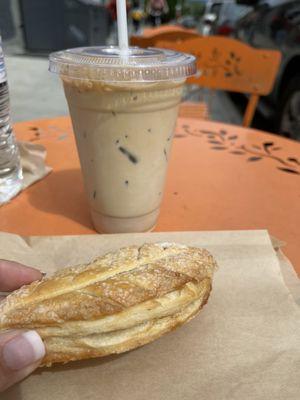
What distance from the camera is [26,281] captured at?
68 cm

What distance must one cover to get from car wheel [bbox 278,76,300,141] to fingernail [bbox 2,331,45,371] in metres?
2.85

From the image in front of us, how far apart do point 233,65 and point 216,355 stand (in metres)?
1.81

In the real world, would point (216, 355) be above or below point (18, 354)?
below

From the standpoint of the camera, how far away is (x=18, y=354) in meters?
0.50

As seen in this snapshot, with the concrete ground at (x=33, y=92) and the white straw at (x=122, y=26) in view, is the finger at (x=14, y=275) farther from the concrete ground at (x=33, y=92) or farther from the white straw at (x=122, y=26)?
the concrete ground at (x=33, y=92)

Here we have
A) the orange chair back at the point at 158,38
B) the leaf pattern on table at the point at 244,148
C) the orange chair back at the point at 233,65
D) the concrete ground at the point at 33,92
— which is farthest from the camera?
the concrete ground at the point at 33,92

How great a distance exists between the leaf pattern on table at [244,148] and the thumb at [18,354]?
978 mm

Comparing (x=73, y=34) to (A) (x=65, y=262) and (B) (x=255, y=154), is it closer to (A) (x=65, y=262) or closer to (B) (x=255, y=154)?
(B) (x=255, y=154)

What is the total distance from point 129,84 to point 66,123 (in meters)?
0.94

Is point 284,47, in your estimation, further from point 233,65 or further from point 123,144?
point 123,144

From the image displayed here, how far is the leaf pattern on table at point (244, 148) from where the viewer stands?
128 cm

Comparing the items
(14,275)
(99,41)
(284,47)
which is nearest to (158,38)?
(284,47)

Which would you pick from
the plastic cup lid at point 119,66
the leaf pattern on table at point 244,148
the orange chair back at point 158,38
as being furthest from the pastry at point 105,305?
the orange chair back at point 158,38

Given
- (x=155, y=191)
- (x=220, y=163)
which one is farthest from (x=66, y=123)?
(x=155, y=191)
